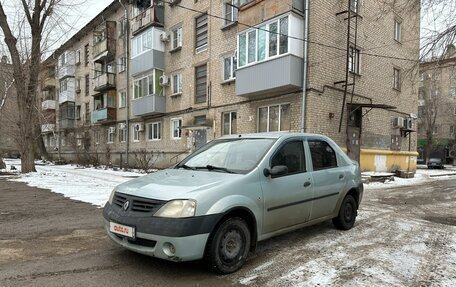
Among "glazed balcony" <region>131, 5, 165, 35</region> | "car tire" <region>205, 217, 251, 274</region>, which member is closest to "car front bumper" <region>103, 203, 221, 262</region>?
"car tire" <region>205, 217, 251, 274</region>

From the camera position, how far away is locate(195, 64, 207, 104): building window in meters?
20.0

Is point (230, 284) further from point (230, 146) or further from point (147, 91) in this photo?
point (147, 91)

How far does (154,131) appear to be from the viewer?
2405cm

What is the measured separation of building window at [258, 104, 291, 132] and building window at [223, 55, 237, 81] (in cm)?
270

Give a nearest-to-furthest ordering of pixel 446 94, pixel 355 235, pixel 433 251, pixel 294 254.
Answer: pixel 294 254, pixel 433 251, pixel 355 235, pixel 446 94

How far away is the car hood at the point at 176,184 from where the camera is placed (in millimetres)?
3904

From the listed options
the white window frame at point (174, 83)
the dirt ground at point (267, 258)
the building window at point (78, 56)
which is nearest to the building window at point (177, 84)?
the white window frame at point (174, 83)

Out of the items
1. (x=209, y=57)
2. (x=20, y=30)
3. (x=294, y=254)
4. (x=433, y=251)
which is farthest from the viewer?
(x=209, y=57)

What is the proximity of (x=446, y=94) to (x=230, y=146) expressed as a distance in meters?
48.3

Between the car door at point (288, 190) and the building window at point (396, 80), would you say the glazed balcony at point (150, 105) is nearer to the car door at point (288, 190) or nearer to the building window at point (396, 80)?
the building window at point (396, 80)

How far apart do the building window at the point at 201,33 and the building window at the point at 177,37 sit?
1.64 m

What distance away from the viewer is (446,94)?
147ft

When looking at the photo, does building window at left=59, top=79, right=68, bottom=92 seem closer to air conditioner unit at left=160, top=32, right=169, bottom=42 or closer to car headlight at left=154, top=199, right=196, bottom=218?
air conditioner unit at left=160, top=32, right=169, bottom=42

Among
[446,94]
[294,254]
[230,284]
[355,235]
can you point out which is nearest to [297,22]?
[355,235]
